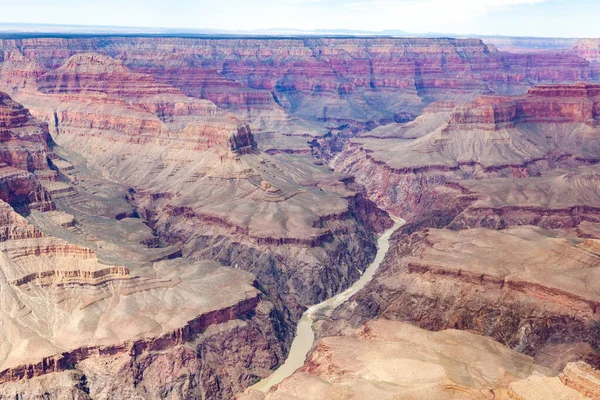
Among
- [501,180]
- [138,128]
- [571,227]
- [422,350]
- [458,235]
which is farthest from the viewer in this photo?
[138,128]

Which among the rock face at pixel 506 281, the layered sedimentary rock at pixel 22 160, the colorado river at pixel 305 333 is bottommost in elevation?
the colorado river at pixel 305 333

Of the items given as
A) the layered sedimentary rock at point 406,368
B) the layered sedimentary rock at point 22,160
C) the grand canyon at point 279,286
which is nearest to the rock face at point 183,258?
the grand canyon at point 279,286

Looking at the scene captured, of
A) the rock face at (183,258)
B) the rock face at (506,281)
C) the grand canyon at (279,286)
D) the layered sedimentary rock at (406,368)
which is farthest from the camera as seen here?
the rock face at (506,281)

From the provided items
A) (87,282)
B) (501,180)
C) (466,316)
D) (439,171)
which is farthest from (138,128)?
(466,316)

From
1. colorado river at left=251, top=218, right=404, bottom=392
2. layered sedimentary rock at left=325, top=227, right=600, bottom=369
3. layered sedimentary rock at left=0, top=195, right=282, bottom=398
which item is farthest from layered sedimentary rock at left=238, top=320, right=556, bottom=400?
layered sedimentary rock at left=0, top=195, right=282, bottom=398

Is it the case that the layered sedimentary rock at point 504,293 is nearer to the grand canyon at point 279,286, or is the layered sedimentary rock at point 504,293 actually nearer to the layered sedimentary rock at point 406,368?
the grand canyon at point 279,286

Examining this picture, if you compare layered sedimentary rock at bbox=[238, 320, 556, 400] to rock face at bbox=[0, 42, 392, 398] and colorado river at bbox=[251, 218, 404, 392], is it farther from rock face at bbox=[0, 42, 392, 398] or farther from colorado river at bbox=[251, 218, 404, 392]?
rock face at bbox=[0, 42, 392, 398]

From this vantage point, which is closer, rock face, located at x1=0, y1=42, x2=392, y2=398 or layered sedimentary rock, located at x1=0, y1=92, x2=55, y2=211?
rock face, located at x1=0, y1=42, x2=392, y2=398

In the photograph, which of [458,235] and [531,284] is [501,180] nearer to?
Result: [458,235]
